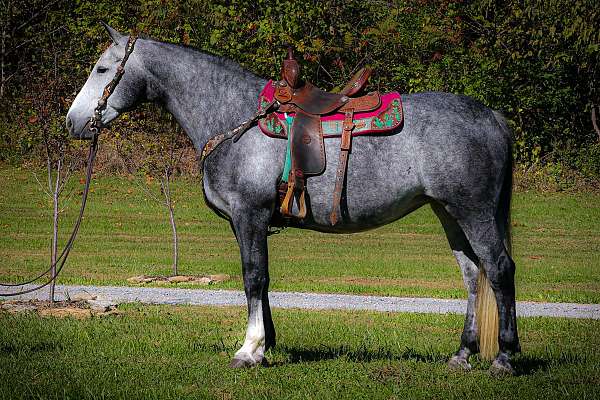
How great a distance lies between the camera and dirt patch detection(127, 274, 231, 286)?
15.1m

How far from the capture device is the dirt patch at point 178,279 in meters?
15.1

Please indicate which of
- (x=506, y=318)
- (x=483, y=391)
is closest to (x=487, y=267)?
(x=506, y=318)

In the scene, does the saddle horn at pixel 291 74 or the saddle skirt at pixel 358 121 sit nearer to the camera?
the saddle skirt at pixel 358 121

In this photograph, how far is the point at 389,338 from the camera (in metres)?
9.74

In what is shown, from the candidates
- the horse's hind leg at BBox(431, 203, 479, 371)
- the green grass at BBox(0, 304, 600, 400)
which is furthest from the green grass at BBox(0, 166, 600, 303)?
the horse's hind leg at BBox(431, 203, 479, 371)

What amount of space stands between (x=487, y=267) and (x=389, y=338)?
2.31 meters

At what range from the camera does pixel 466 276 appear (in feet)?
26.9

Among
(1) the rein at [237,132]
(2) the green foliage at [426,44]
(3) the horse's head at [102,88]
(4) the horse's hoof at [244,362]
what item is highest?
(2) the green foliage at [426,44]

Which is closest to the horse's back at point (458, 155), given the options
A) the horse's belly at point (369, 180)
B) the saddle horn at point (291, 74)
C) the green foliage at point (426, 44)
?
the horse's belly at point (369, 180)

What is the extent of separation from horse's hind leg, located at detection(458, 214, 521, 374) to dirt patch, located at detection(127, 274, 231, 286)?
7.97 metres

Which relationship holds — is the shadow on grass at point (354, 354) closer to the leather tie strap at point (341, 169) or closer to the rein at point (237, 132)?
the leather tie strap at point (341, 169)

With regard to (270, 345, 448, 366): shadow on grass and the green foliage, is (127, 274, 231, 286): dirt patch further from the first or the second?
the green foliage

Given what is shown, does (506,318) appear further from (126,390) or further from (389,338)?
(126,390)

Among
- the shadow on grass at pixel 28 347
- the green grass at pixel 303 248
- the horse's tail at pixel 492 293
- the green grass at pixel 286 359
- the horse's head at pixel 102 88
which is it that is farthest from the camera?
the green grass at pixel 303 248
